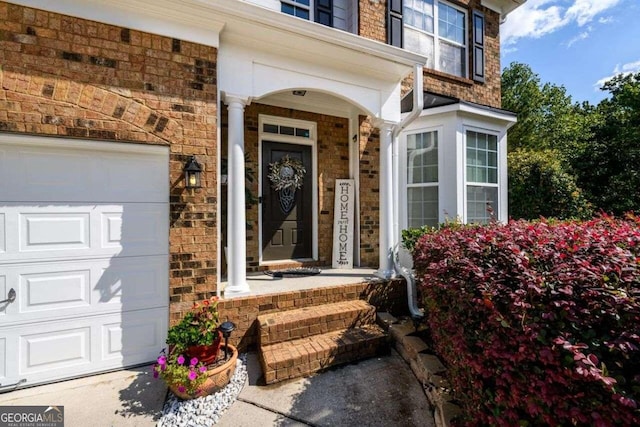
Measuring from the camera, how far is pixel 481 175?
224 inches

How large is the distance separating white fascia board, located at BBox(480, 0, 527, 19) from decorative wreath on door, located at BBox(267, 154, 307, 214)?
6.14 meters

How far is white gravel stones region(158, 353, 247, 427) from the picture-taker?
2.29 metres

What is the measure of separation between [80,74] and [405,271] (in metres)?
4.51

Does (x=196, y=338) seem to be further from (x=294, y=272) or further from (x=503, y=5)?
(x=503, y=5)

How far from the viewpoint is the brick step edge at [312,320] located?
3168 mm

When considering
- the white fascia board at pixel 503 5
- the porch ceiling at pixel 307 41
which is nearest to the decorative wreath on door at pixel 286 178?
the porch ceiling at pixel 307 41

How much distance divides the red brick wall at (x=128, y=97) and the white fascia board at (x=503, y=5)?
7.07 m

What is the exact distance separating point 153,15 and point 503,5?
314 inches

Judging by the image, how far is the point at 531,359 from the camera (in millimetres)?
1329

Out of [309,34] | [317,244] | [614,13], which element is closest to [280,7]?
[309,34]

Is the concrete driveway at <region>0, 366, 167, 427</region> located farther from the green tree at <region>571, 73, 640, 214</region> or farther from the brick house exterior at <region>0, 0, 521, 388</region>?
the green tree at <region>571, 73, 640, 214</region>

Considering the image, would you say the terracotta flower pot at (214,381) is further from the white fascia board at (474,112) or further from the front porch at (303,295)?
the white fascia board at (474,112)

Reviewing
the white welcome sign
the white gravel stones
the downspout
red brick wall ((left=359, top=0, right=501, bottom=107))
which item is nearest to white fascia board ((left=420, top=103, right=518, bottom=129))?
red brick wall ((left=359, top=0, right=501, bottom=107))

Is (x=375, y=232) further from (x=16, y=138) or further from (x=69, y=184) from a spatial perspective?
(x=16, y=138)
